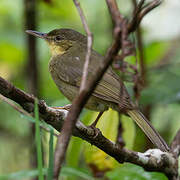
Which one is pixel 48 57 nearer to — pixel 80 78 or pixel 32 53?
pixel 32 53

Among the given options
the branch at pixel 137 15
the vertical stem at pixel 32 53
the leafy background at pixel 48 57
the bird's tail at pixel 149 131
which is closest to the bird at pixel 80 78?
the bird's tail at pixel 149 131

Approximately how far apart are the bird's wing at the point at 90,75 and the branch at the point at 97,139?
2.68 feet

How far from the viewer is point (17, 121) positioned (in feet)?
17.5

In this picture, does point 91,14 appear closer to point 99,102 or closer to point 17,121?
point 17,121

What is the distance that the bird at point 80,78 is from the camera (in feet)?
10.4

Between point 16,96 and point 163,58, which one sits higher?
point 16,96

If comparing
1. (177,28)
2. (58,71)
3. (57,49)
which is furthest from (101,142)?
(177,28)

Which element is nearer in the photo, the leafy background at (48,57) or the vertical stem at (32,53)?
the vertical stem at (32,53)

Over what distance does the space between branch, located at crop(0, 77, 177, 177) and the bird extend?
8.4 inches

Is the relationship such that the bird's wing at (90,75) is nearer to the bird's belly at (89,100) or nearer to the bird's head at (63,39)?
the bird's belly at (89,100)

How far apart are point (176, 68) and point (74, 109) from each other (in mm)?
3345

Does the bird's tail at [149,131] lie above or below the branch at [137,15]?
below

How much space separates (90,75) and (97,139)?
1.12 meters

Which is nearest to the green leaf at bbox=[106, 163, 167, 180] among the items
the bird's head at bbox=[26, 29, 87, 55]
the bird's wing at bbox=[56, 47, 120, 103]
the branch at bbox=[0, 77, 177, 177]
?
the branch at bbox=[0, 77, 177, 177]
